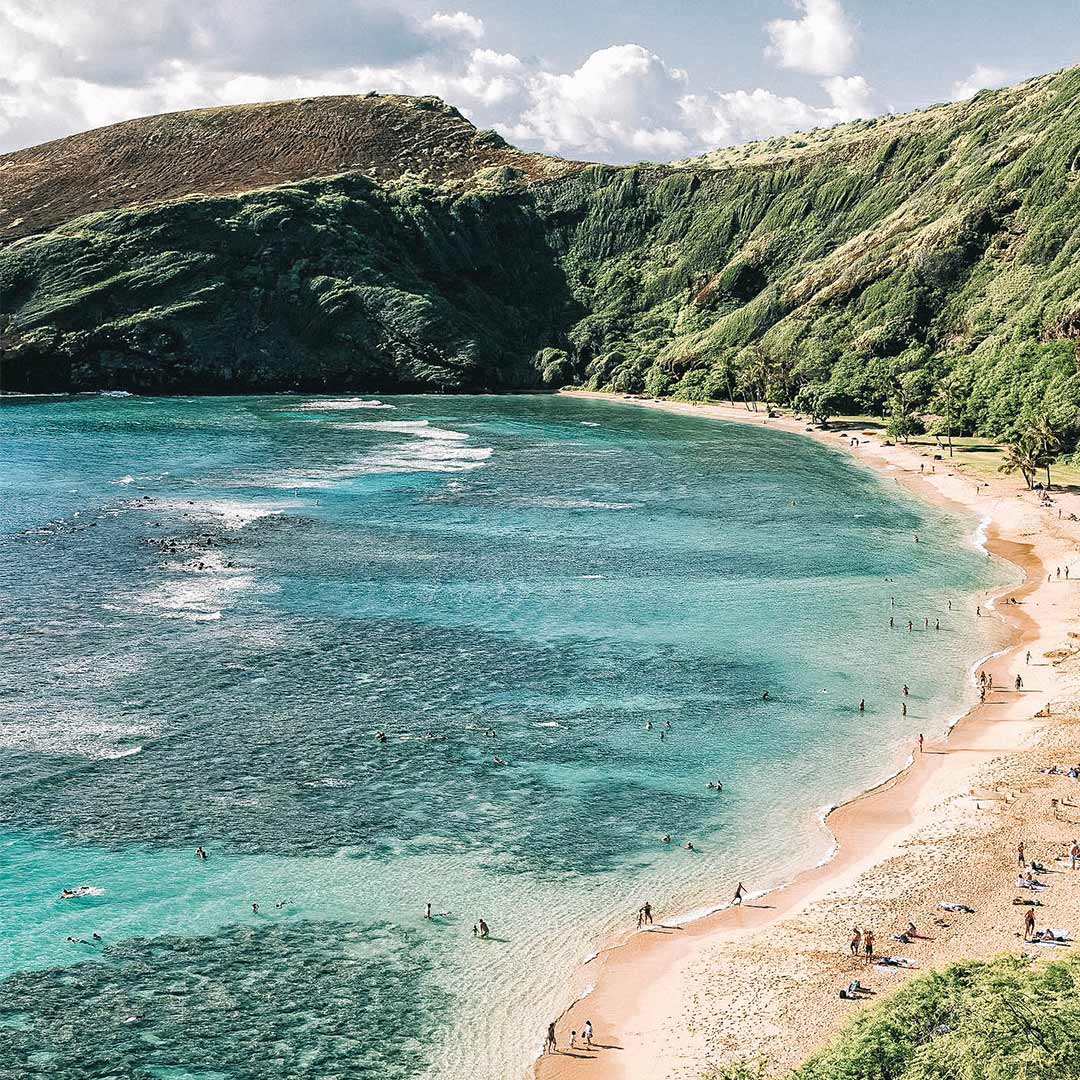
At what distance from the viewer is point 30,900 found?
159ft

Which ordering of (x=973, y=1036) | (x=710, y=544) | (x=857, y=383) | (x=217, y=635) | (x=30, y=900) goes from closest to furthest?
(x=973, y=1036) < (x=30, y=900) < (x=217, y=635) < (x=710, y=544) < (x=857, y=383)

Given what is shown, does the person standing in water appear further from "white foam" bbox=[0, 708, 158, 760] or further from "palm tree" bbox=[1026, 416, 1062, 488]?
"palm tree" bbox=[1026, 416, 1062, 488]

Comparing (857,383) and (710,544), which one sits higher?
(857,383)

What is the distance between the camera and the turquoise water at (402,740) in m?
43.3

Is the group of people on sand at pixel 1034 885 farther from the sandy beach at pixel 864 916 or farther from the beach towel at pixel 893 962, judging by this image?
the beach towel at pixel 893 962

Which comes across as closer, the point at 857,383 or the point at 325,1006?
the point at 325,1006

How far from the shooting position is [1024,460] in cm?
12544

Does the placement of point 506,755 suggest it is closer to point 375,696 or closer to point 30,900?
point 375,696

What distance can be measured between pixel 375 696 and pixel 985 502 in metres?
81.8

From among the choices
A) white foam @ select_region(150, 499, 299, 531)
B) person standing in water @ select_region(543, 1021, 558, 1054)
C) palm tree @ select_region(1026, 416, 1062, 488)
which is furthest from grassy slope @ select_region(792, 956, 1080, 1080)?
palm tree @ select_region(1026, 416, 1062, 488)

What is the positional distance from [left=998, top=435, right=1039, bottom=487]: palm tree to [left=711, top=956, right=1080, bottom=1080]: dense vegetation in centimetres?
9883

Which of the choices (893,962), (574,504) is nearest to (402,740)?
(893,962)

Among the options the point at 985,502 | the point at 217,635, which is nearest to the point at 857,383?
the point at 985,502

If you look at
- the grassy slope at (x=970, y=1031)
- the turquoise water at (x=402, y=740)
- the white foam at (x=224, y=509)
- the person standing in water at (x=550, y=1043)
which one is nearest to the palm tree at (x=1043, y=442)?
the turquoise water at (x=402, y=740)
